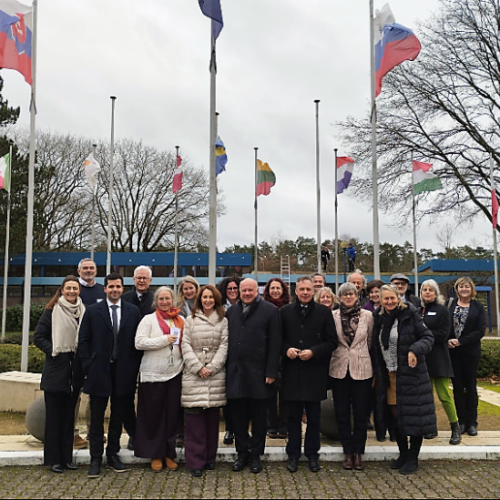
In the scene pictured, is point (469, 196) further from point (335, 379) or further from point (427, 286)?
point (335, 379)

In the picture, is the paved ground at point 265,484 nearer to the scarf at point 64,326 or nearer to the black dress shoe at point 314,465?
the black dress shoe at point 314,465

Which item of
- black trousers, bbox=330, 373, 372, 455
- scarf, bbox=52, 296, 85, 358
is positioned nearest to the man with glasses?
scarf, bbox=52, 296, 85, 358

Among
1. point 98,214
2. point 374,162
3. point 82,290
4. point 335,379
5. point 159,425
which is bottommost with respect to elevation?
point 159,425

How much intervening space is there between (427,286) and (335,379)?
1.79 m

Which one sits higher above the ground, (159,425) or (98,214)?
(98,214)

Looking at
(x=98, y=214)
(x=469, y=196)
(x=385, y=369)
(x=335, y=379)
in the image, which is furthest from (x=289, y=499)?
(x=98, y=214)

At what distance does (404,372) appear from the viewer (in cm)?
510

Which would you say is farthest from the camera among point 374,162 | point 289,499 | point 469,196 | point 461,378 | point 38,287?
point 38,287

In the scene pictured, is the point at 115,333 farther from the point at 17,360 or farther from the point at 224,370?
the point at 17,360

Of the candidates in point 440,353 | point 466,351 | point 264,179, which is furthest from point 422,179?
point 440,353

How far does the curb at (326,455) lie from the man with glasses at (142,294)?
5.32 feet

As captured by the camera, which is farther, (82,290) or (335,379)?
(82,290)

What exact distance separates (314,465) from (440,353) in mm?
2121

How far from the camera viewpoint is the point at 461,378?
21.7ft
